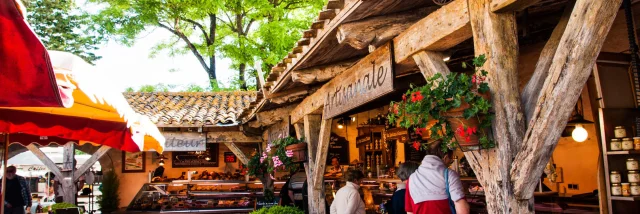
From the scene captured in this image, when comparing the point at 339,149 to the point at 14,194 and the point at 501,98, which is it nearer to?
the point at 14,194

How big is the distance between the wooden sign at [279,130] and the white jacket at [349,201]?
3.24m

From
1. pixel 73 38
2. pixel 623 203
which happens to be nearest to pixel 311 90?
pixel 623 203

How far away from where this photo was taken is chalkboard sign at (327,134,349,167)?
1469cm

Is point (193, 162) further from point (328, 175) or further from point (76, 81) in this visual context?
point (76, 81)

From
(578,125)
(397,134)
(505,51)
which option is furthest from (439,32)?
(397,134)

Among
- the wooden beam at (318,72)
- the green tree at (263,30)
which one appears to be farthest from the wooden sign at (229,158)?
the wooden beam at (318,72)

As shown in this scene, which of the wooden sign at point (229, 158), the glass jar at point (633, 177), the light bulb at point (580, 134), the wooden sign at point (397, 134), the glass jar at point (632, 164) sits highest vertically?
the wooden sign at point (397, 134)

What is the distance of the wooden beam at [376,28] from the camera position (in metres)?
4.53

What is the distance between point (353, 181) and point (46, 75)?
397 cm

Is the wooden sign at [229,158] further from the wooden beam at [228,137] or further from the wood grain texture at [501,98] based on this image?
the wood grain texture at [501,98]

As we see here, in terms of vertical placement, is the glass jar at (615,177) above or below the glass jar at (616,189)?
above

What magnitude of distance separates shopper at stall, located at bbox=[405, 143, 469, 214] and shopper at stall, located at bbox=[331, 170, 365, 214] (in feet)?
4.77

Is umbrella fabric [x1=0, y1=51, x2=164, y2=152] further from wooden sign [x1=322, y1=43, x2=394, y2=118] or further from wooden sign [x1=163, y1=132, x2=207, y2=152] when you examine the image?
wooden sign [x1=163, y1=132, x2=207, y2=152]

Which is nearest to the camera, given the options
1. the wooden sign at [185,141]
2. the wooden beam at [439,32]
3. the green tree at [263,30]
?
the wooden beam at [439,32]
